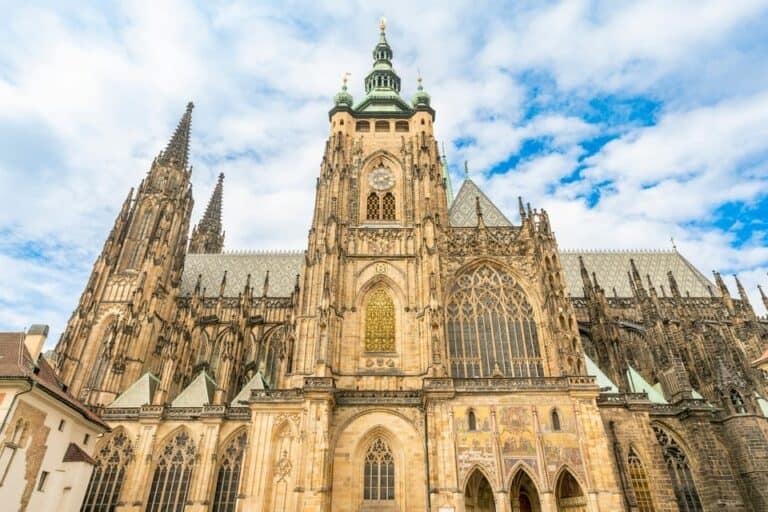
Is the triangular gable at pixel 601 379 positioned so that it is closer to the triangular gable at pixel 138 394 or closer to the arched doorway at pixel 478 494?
the arched doorway at pixel 478 494

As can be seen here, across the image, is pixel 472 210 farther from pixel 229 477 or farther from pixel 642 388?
pixel 229 477

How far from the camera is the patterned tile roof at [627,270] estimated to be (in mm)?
40438

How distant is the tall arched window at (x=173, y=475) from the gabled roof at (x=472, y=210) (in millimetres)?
21549

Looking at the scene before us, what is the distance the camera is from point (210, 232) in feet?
184

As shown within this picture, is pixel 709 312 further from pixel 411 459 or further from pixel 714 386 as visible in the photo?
pixel 411 459

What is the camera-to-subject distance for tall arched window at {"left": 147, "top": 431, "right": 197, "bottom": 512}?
85.9 ft

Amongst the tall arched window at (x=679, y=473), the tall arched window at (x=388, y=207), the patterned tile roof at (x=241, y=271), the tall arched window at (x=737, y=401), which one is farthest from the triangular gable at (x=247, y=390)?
the tall arched window at (x=737, y=401)

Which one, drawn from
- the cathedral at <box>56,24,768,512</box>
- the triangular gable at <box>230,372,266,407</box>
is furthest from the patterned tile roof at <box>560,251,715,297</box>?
the triangular gable at <box>230,372,266,407</box>

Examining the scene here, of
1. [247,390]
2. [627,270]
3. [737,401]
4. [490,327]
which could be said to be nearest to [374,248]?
[490,327]

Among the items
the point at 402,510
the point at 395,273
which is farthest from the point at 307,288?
the point at 402,510

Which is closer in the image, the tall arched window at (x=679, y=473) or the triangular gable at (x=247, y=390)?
the tall arched window at (x=679, y=473)

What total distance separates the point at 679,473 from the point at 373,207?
23196mm

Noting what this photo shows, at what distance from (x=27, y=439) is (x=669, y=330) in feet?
118

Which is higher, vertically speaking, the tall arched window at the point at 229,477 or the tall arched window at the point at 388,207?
the tall arched window at the point at 388,207
